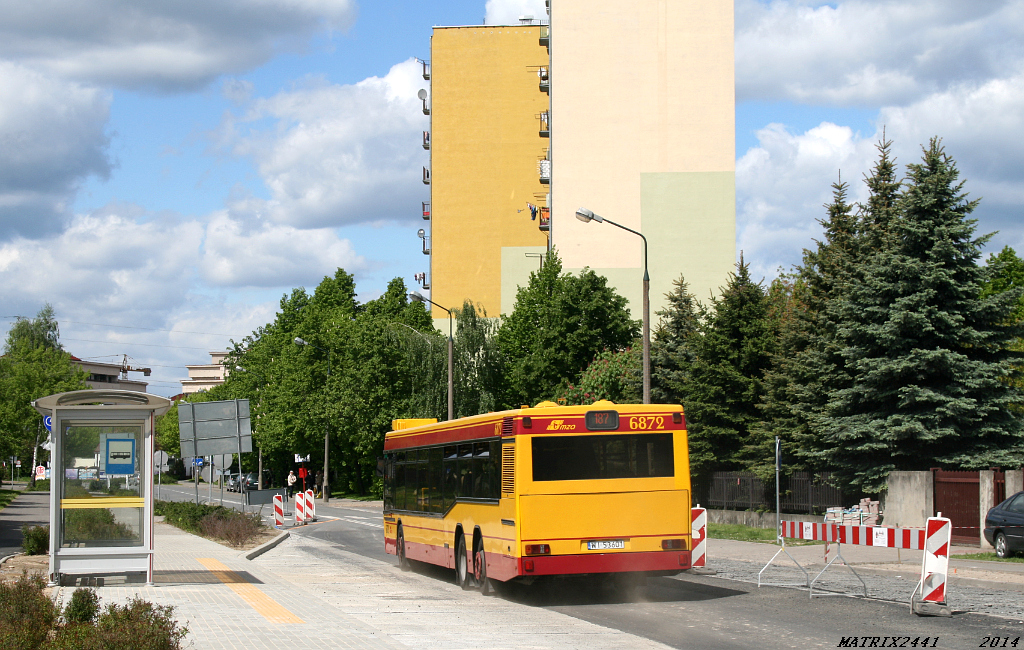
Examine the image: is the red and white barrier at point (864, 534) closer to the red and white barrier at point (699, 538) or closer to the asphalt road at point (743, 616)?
the asphalt road at point (743, 616)

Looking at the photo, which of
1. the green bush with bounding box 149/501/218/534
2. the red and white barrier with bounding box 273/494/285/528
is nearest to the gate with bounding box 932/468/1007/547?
the green bush with bounding box 149/501/218/534

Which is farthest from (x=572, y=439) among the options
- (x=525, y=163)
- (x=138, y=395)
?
(x=525, y=163)

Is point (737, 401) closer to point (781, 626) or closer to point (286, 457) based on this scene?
point (781, 626)

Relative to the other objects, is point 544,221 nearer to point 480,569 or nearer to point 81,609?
point 480,569

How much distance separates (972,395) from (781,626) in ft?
54.6

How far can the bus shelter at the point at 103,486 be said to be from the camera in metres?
15.4

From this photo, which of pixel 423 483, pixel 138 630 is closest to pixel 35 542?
pixel 423 483

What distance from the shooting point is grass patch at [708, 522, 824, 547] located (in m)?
27.2

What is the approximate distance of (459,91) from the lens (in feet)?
261

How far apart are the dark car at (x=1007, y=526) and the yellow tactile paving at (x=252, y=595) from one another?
46.1ft

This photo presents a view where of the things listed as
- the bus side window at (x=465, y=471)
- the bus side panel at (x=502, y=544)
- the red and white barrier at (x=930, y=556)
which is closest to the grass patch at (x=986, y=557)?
the red and white barrier at (x=930, y=556)

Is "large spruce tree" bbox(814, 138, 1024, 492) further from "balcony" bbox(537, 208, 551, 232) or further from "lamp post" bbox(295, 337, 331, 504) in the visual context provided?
"balcony" bbox(537, 208, 551, 232)

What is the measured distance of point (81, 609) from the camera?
10383 mm

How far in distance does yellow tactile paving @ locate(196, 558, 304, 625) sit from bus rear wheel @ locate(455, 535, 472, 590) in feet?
10.2
